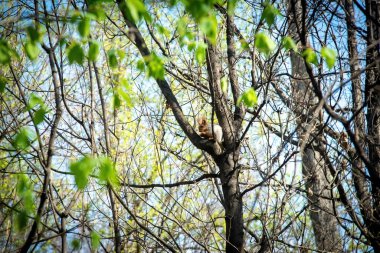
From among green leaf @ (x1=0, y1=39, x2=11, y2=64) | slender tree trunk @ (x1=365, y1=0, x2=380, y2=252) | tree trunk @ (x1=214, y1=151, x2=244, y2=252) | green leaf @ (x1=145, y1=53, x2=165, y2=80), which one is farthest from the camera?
slender tree trunk @ (x1=365, y1=0, x2=380, y2=252)

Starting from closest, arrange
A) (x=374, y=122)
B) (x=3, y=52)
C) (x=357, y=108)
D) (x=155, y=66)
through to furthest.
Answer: (x=3, y=52) → (x=155, y=66) → (x=357, y=108) → (x=374, y=122)

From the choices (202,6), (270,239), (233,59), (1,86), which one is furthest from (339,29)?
(1,86)

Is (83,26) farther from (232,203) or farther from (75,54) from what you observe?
(232,203)

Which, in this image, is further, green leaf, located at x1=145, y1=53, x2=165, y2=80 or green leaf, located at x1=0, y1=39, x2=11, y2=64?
green leaf, located at x1=145, y1=53, x2=165, y2=80

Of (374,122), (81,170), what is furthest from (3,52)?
(374,122)

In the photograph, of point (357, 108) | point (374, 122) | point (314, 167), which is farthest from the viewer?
point (314, 167)

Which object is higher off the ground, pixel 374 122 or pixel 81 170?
pixel 374 122

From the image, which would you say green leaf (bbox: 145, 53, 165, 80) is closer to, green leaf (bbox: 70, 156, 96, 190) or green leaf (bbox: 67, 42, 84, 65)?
green leaf (bbox: 67, 42, 84, 65)

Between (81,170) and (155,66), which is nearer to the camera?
(81,170)

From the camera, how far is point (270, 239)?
322cm

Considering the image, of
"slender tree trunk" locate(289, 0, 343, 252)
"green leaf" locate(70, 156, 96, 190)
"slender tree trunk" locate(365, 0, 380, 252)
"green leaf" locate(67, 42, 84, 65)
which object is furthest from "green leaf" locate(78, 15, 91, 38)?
"slender tree trunk" locate(365, 0, 380, 252)

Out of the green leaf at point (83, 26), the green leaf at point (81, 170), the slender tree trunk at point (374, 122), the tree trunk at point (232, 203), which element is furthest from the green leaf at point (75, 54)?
the slender tree trunk at point (374, 122)

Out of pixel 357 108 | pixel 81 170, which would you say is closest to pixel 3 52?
pixel 81 170

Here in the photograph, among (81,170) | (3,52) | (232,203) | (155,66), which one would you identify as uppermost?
(155,66)
